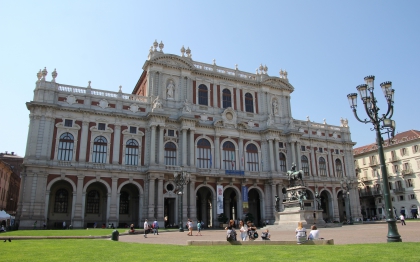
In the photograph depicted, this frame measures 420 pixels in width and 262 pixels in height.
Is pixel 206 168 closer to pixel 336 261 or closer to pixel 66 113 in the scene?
pixel 66 113

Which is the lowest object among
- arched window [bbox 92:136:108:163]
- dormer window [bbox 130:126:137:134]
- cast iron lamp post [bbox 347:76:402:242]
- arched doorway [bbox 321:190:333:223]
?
arched doorway [bbox 321:190:333:223]

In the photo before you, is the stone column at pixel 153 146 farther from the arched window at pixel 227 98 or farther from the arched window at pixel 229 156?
the arched window at pixel 227 98

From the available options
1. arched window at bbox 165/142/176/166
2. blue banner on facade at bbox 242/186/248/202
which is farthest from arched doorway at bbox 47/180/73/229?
blue banner on facade at bbox 242/186/248/202

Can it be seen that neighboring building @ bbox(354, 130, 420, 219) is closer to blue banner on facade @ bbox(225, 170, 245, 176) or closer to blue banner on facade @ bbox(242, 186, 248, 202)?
blue banner on facade @ bbox(242, 186, 248, 202)

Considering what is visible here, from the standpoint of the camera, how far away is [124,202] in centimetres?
4241

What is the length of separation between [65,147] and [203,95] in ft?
63.8

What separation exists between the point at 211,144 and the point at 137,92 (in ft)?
52.9

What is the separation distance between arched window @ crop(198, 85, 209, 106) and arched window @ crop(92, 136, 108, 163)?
14282 mm

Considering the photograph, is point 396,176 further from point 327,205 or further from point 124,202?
point 124,202

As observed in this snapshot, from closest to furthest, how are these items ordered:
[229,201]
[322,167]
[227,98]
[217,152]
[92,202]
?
[92,202]
[217,152]
[229,201]
[227,98]
[322,167]

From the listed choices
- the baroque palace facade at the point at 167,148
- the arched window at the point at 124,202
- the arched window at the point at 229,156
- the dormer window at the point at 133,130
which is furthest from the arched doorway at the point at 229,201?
the dormer window at the point at 133,130

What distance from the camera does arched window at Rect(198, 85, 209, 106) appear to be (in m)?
48.1

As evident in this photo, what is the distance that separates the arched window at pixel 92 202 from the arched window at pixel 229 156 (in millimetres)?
16606

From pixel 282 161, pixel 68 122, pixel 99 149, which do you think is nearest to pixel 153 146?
pixel 99 149
